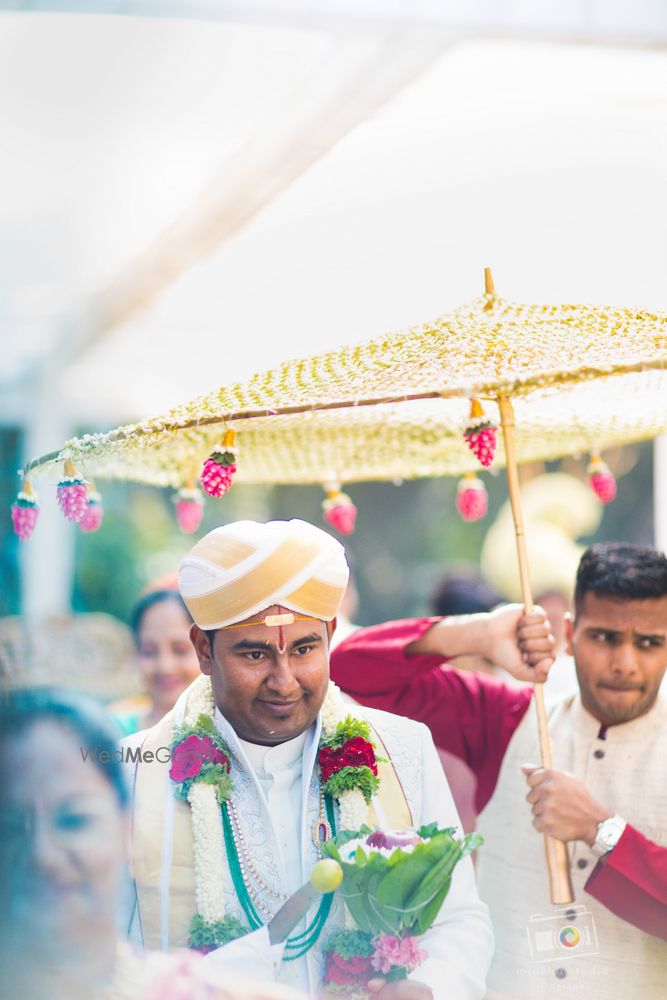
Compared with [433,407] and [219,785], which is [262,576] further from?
[433,407]

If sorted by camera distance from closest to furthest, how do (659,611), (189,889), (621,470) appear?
(189,889), (659,611), (621,470)

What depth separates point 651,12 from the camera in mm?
4297

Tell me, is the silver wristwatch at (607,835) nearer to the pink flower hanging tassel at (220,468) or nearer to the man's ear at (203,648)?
the man's ear at (203,648)

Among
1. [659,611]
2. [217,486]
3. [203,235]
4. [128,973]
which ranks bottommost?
[128,973]

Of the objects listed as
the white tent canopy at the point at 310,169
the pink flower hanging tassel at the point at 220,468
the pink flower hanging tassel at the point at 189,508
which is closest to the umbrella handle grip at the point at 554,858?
the pink flower hanging tassel at the point at 220,468

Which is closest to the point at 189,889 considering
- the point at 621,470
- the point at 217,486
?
the point at 217,486

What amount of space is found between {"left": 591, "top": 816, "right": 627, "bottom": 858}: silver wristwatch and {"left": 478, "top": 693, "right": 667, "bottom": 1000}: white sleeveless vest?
270 mm

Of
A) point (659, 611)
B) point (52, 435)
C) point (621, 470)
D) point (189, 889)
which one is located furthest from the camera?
point (621, 470)

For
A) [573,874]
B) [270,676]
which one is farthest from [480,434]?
[573,874]

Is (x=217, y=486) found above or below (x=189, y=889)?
above

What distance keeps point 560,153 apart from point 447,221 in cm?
71

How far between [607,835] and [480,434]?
1.05 m

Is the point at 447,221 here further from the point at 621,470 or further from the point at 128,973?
the point at 128,973

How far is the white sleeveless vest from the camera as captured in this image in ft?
9.73
